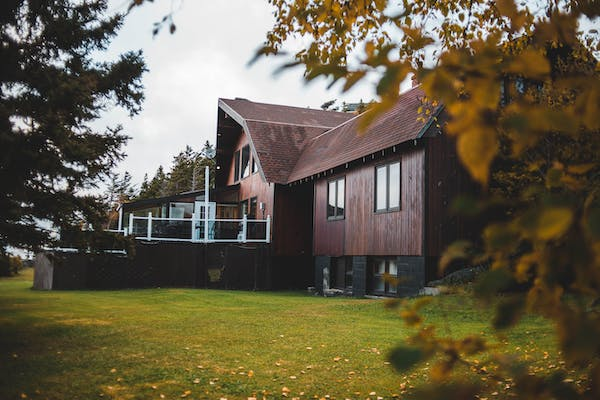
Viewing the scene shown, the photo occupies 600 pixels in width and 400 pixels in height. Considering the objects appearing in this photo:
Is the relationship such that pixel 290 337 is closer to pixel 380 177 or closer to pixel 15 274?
pixel 380 177

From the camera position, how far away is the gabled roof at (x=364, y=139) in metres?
15.2

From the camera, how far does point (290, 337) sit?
8.34 metres

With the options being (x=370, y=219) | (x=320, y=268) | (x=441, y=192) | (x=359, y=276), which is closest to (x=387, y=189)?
(x=370, y=219)

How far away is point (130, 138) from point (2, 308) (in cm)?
593

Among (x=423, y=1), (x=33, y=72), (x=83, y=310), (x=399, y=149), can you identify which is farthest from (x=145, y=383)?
(x=399, y=149)

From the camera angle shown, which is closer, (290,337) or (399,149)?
(290,337)

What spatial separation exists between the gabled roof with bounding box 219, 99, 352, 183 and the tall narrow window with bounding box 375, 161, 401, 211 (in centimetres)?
575

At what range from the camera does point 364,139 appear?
58.3 ft

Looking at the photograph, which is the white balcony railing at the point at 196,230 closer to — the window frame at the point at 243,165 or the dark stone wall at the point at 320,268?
the dark stone wall at the point at 320,268

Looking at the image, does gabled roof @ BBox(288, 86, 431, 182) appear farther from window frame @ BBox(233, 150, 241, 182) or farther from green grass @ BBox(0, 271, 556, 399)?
green grass @ BBox(0, 271, 556, 399)

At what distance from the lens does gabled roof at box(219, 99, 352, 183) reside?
73.4 feet

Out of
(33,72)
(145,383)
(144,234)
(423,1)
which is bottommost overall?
(145,383)

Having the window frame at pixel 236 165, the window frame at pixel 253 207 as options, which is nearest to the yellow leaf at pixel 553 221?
the window frame at pixel 253 207

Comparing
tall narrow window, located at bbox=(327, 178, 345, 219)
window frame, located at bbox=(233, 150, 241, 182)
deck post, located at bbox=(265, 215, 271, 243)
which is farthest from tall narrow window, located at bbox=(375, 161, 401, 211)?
window frame, located at bbox=(233, 150, 241, 182)
